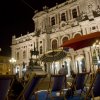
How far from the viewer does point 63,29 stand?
1302 inches

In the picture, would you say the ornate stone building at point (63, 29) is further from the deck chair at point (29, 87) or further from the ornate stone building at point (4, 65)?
the deck chair at point (29, 87)

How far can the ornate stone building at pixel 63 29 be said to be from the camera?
94.4 feet

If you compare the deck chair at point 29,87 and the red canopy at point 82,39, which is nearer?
the deck chair at point 29,87

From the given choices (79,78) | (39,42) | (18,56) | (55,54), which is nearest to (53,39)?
(39,42)

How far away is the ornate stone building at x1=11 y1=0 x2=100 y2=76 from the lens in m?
28.8

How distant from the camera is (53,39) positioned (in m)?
34.5

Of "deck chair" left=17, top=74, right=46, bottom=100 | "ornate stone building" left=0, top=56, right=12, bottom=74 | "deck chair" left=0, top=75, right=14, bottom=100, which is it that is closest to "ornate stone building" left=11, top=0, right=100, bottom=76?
"ornate stone building" left=0, top=56, right=12, bottom=74

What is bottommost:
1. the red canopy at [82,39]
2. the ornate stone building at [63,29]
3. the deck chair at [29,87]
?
the deck chair at [29,87]

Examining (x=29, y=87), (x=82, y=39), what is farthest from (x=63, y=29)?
(x=29, y=87)

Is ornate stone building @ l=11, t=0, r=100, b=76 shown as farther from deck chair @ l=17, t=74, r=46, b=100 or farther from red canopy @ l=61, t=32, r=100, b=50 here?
deck chair @ l=17, t=74, r=46, b=100

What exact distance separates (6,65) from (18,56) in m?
11.3

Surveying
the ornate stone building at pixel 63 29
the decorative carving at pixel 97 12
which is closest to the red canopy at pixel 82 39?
the ornate stone building at pixel 63 29

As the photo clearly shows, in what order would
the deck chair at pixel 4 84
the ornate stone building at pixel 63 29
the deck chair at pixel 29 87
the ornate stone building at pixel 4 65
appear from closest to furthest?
the deck chair at pixel 4 84 < the deck chair at pixel 29 87 < the ornate stone building at pixel 63 29 < the ornate stone building at pixel 4 65

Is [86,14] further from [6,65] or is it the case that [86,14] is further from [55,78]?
[6,65]
